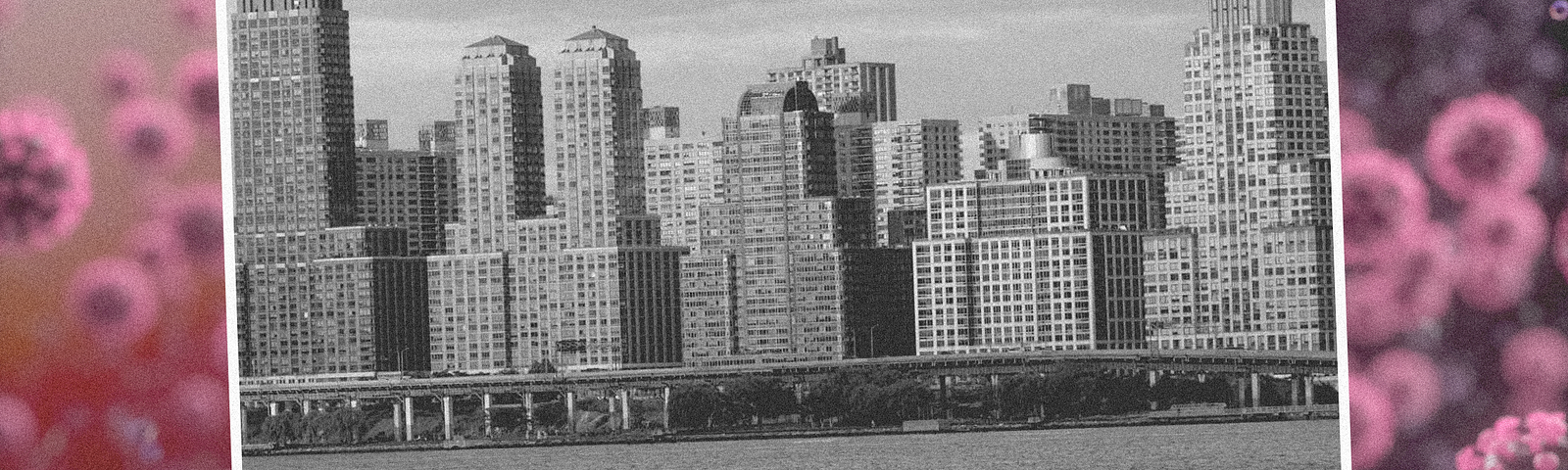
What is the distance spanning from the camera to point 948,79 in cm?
2292

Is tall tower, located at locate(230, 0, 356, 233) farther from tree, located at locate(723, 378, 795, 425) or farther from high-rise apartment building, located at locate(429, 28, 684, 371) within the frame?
tree, located at locate(723, 378, 795, 425)

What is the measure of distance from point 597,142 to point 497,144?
1.26m

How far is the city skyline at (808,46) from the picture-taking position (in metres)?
22.8

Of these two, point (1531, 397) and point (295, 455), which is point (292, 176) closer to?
point (295, 455)

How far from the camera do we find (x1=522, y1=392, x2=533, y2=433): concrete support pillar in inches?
882

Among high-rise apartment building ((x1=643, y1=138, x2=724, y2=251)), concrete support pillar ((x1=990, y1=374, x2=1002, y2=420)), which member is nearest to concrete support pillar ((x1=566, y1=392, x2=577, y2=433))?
high-rise apartment building ((x1=643, y1=138, x2=724, y2=251))

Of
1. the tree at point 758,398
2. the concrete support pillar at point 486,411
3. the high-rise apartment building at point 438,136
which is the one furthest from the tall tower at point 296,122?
the tree at point 758,398

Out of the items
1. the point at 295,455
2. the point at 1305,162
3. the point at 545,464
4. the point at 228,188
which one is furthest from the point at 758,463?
the point at 228,188

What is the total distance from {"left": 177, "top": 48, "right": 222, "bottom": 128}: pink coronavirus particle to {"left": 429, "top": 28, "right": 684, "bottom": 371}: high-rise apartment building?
20.3 metres

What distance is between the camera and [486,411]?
2241 centimetres

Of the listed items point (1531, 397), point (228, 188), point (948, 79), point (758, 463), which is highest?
point (948, 79)

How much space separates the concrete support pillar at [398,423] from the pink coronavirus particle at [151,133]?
64.8ft

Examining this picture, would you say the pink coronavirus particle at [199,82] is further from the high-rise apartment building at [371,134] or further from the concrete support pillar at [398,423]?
the high-rise apartment building at [371,134]

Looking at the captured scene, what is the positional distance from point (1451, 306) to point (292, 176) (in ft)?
77.0
